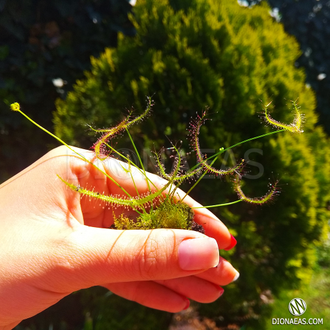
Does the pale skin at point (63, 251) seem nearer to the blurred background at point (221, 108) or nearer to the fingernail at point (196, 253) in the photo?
the fingernail at point (196, 253)

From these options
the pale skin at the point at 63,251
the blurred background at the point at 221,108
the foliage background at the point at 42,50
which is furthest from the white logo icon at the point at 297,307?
the foliage background at the point at 42,50

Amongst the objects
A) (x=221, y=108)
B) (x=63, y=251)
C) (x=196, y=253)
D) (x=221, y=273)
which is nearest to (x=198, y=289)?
(x=221, y=273)

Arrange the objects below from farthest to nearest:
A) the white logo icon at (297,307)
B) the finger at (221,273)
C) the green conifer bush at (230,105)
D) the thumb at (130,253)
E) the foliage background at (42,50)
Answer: the foliage background at (42,50)
the white logo icon at (297,307)
the green conifer bush at (230,105)
the finger at (221,273)
the thumb at (130,253)

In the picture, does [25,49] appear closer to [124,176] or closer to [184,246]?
[124,176]

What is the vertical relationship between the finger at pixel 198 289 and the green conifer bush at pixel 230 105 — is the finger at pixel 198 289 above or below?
below

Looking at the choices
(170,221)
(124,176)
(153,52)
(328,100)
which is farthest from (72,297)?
(328,100)

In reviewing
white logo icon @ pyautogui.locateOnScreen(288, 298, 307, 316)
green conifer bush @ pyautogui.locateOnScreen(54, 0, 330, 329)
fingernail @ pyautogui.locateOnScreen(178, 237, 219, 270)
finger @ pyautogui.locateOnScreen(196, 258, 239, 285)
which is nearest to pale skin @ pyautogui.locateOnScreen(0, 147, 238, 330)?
fingernail @ pyautogui.locateOnScreen(178, 237, 219, 270)
